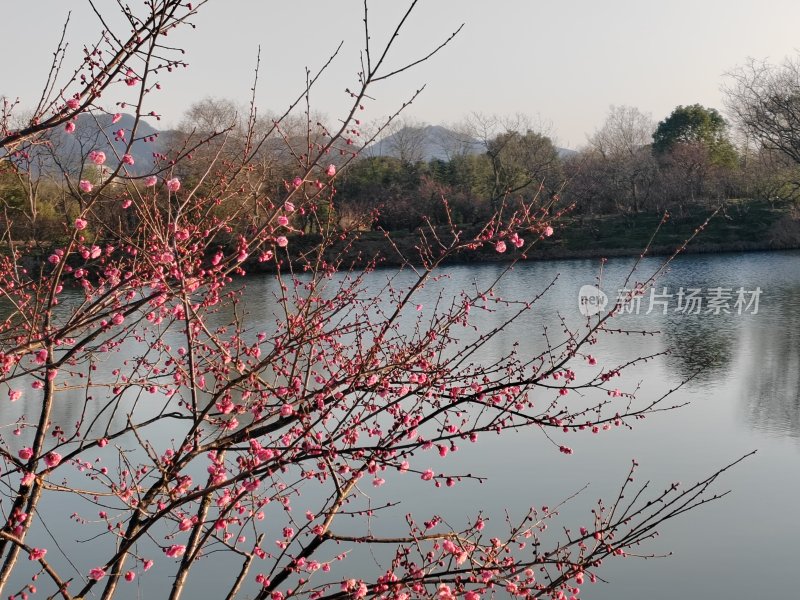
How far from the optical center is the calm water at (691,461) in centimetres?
353

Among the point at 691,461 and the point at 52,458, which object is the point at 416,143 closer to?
the point at 691,461

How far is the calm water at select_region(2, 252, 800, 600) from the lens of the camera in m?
3.53

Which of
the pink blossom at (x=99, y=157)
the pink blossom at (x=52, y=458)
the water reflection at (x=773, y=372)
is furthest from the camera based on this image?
the water reflection at (x=773, y=372)

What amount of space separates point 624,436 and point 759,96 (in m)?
16.7

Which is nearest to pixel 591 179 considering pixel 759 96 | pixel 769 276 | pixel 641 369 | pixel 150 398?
pixel 759 96

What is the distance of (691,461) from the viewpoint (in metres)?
4.81

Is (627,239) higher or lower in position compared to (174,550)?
higher

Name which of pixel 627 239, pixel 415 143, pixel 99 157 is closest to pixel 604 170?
pixel 627 239

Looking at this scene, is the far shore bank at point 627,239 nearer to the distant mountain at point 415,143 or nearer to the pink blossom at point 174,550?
the distant mountain at point 415,143

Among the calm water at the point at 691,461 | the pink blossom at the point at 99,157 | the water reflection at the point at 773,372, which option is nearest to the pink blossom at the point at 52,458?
the pink blossom at the point at 99,157

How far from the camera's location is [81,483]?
4.79m

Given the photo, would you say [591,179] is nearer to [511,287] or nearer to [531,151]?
[531,151]

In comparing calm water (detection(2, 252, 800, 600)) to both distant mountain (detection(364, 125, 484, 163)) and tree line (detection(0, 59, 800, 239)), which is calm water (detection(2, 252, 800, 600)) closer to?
tree line (detection(0, 59, 800, 239))

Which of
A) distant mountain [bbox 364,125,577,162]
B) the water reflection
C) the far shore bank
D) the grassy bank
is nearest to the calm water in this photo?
the water reflection
